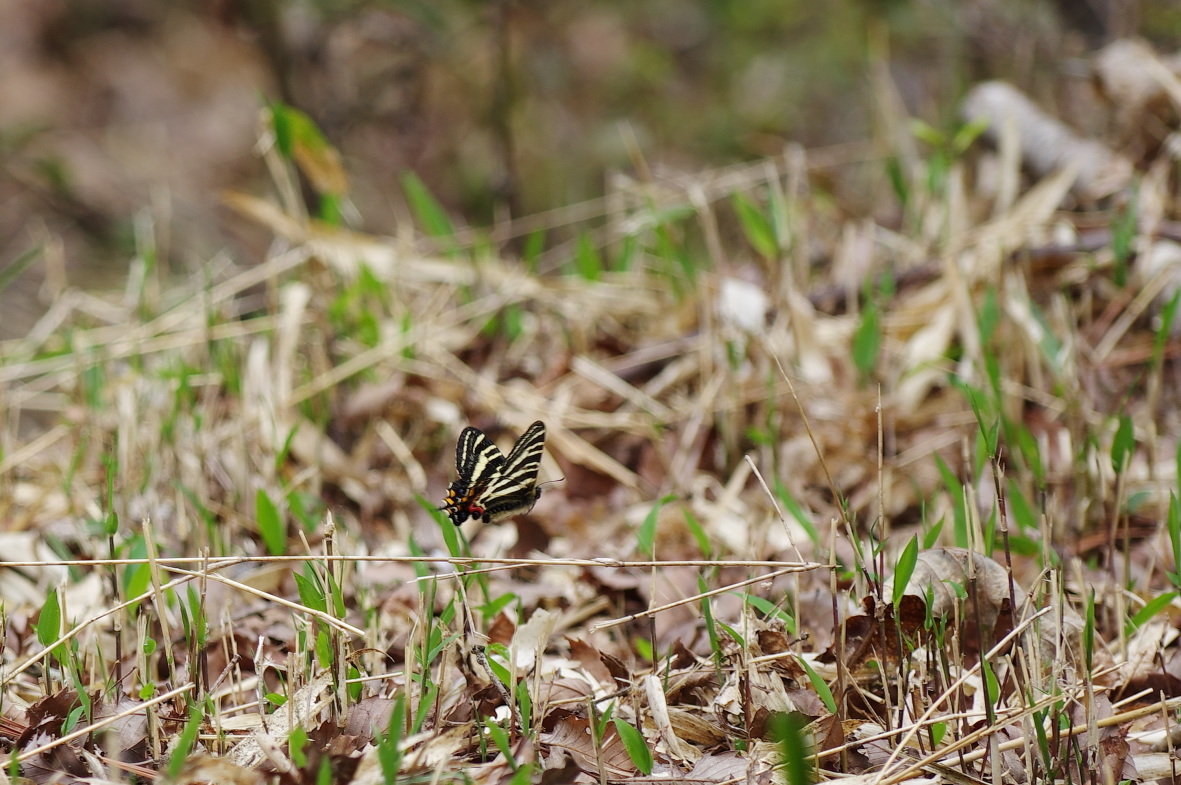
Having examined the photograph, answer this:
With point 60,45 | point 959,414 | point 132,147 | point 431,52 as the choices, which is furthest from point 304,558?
point 60,45

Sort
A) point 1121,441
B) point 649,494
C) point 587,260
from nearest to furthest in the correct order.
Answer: point 1121,441 < point 649,494 < point 587,260

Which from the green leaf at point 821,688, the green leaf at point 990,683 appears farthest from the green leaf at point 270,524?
the green leaf at point 990,683

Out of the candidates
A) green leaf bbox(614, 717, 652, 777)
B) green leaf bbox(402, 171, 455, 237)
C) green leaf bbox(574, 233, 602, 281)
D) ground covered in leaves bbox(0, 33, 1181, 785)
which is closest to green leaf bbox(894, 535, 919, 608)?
ground covered in leaves bbox(0, 33, 1181, 785)

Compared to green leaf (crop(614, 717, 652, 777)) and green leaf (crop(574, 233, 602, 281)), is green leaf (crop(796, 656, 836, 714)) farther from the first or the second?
green leaf (crop(574, 233, 602, 281))

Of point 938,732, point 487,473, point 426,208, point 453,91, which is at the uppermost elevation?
point 453,91

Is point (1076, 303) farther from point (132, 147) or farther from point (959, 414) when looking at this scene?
point (132, 147)

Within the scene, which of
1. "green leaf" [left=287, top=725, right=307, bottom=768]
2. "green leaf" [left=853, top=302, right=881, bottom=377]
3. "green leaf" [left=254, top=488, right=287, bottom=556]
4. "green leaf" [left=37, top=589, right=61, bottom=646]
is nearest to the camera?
"green leaf" [left=287, top=725, right=307, bottom=768]

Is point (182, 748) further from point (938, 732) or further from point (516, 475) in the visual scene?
point (938, 732)

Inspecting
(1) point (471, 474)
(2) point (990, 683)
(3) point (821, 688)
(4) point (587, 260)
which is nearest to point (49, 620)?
(1) point (471, 474)
